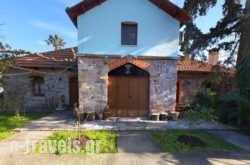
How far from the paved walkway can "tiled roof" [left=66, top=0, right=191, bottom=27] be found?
6073mm

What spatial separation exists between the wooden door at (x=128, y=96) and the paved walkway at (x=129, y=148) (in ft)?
5.16

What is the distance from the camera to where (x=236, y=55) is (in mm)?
15508

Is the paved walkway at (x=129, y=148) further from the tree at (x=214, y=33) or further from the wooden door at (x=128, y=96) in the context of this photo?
the tree at (x=214, y=33)

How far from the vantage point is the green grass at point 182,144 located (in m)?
8.13

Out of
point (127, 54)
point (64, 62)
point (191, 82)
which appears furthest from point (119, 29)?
point (191, 82)

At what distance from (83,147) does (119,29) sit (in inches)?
297

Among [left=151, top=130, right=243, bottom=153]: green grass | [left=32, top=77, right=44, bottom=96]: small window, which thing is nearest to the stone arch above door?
[left=151, top=130, right=243, bottom=153]: green grass

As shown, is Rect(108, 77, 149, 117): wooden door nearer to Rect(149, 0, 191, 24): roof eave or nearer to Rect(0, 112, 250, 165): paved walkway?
Rect(0, 112, 250, 165): paved walkway

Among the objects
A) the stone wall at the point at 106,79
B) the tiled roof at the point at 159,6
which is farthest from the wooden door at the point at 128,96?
the tiled roof at the point at 159,6

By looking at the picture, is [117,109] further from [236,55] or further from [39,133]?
[236,55]

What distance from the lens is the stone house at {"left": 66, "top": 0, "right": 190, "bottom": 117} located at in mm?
13055

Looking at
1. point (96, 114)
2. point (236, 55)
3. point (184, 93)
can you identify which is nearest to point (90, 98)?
point (96, 114)

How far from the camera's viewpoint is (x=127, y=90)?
13773 mm

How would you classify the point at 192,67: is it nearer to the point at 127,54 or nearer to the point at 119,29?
the point at 127,54
